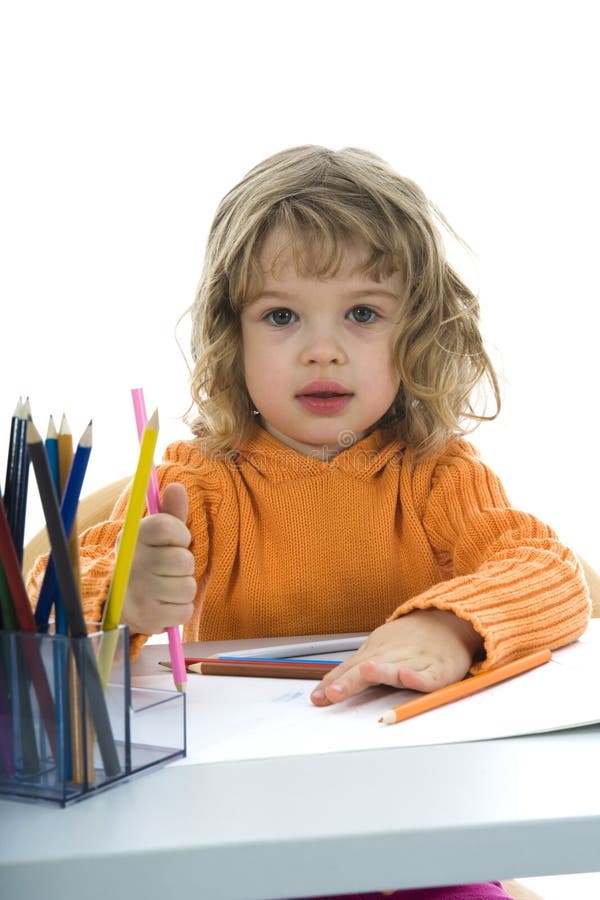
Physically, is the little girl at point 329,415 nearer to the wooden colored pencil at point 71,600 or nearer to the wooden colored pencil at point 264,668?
the wooden colored pencil at point 264,668

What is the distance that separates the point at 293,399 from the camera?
40.9 inches

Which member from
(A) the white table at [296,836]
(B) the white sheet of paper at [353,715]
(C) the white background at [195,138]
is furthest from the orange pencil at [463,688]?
(C) the white background at [195,138]

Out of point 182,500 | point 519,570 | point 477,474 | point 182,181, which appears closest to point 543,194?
point 182,181

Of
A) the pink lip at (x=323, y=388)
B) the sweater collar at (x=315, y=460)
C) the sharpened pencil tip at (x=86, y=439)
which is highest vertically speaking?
the pink lip at (x=323, y=388)

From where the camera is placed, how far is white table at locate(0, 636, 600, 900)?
0.41 m

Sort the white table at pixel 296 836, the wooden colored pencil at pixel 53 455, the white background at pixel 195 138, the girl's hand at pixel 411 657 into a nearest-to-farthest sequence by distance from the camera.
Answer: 1. the white table at pixel 296 836
2. the wooden colored pencil at pixel 53 455
3. the girl's hand at pixel 411 657
4. the white background at pixel 195 138

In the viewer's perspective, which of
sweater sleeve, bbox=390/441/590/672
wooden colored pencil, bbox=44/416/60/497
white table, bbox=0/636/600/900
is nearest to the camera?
white table, bbox=0/636/600/900

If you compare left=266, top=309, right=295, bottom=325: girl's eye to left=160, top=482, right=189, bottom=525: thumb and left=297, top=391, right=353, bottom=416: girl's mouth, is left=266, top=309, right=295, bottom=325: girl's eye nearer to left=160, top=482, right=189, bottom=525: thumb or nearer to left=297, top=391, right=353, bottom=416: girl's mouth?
left=297, top=391, right=353, bottom=416: girl's mouth

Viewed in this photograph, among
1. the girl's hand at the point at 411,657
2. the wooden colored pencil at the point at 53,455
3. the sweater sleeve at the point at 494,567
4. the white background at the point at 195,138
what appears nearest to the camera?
the wooden colored pencil at the point at 53,455

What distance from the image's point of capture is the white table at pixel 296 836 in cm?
41

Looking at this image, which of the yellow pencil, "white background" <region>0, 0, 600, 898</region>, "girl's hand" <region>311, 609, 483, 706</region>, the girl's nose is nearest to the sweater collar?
the girl's nose

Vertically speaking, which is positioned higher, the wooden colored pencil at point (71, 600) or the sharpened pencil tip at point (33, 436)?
the sharpened pencil tip at point (33, 436)

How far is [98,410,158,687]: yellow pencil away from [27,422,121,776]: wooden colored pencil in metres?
0.01

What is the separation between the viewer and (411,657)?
70 centimetres
